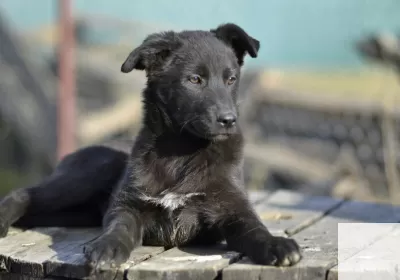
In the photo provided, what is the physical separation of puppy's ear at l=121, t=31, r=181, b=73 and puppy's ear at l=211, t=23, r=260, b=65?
0.26 meters

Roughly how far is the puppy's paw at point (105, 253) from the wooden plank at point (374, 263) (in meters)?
0.96

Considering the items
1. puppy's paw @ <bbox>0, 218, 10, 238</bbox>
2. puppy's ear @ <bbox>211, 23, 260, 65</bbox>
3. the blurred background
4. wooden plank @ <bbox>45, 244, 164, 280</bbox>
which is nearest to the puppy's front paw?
wooden plank @ <bbox>45, 244, 164, 280</bbox>

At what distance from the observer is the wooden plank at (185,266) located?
3541mm

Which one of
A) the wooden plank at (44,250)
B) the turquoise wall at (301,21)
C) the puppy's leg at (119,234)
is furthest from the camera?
the turquoise wall at (301,21)

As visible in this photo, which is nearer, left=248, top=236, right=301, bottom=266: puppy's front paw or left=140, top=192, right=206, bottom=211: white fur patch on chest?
left=248, top=236, right=301, bottom=266: puppy's front paw

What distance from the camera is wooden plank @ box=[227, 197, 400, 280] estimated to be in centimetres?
344

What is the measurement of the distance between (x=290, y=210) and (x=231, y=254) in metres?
1.51

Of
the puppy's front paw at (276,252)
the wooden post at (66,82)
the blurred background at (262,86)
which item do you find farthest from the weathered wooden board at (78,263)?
the wooden post at (66,82)

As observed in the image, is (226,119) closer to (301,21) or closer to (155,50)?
(155,50)

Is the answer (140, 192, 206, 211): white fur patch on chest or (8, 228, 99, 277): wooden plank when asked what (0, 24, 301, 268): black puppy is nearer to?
(140, 192, 206, 211): white fur patch on chest

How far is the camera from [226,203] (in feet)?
13.1

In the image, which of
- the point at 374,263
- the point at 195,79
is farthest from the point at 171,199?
the point at 374,263

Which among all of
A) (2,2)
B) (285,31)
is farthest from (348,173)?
(2,2)

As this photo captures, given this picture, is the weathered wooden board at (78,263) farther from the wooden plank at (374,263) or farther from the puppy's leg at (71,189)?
the wooden plank at (374,263)
